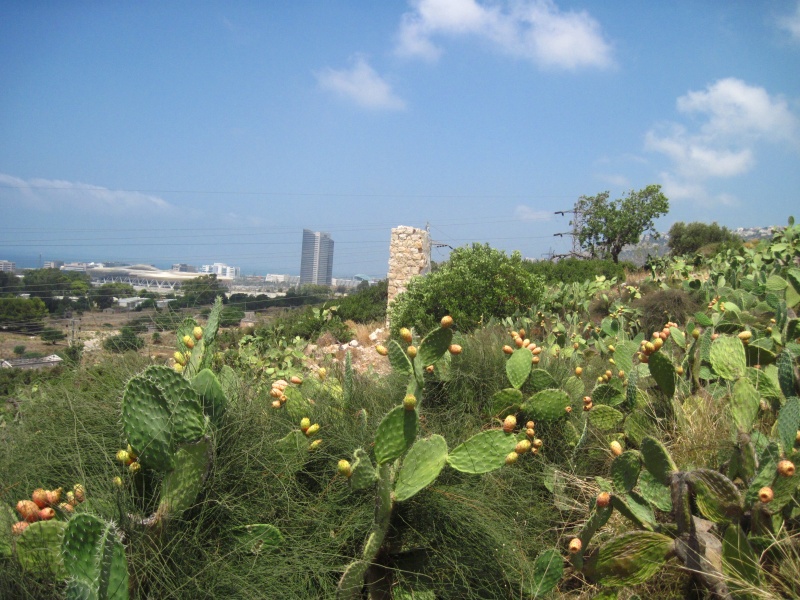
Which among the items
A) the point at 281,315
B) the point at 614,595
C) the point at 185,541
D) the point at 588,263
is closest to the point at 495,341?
the point at 614,595

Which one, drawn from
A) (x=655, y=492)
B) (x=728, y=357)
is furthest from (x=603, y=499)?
(x=728, y=357)

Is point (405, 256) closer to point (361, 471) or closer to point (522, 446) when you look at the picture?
point (522, 446)

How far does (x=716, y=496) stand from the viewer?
6.13ft

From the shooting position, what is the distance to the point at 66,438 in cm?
199

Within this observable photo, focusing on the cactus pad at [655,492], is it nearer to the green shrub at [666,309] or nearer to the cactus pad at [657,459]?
the cactus pad at [657,459]

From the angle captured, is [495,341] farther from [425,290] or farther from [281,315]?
[281,315]

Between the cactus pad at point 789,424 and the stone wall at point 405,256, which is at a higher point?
the stone wall at point 405,256

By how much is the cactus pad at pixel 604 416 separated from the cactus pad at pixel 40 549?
2.25m

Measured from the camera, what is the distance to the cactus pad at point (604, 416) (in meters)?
2.89

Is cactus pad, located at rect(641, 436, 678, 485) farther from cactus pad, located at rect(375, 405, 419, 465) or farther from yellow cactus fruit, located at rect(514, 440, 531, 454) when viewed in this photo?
cactus pad, located at rect(375, 405, 419, 465)

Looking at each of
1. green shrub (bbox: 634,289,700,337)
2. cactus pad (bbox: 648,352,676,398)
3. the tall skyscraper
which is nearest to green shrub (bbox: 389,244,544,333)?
green shrub (bbox: 634,289,700,337)

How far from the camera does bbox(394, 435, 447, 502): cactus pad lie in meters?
Result: 1.98

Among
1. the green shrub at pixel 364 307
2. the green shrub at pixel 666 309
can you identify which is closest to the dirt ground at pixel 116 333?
the green shrub at pixel 364 307

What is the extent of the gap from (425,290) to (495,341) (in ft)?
20.0
